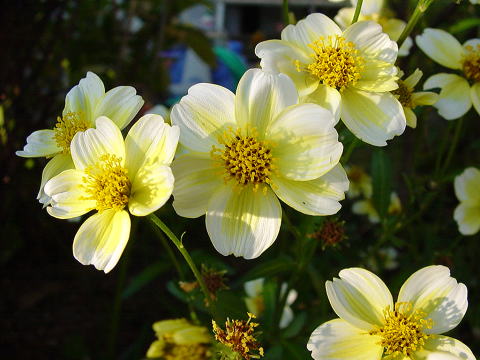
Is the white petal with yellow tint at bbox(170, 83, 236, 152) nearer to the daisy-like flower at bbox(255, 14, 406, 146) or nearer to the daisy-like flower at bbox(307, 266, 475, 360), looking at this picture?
the daisy-like flower at bbox(255, 14, 406, 146)

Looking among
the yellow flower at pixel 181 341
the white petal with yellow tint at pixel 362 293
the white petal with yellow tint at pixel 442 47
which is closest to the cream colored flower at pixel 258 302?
the yellow flower at pixel 181 341

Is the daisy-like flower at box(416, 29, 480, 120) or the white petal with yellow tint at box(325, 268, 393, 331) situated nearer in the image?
the white petal with yellow tint at box(325, 268, 393, 331)

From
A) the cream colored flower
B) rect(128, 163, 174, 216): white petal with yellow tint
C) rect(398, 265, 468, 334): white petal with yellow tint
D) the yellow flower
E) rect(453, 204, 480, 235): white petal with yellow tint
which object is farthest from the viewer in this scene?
the cream colored flower

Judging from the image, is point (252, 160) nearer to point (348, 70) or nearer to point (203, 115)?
point (203, 115)

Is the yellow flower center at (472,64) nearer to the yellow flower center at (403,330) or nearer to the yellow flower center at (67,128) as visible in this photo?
the yellow flower center at (403,330)

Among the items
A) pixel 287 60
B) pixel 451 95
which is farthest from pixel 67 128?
pixel 451 95

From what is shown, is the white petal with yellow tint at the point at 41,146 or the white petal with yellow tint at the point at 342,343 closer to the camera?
the white petal with yellow tint at the point at 342,343

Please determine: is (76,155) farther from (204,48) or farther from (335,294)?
(204,48)

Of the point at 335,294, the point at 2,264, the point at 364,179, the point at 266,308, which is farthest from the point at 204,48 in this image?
the point at 335,294

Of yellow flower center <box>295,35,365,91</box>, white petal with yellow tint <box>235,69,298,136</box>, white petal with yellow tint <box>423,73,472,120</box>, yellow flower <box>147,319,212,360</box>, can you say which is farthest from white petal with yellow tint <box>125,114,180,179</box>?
white petal with yellow tint <box>423,73,472,120</box>
